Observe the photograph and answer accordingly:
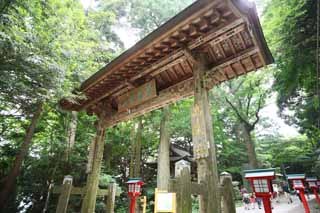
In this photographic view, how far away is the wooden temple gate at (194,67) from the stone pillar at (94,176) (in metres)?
0.03

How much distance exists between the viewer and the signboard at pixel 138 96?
481 centimetres

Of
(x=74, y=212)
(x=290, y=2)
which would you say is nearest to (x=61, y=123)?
(x=74, y=212)

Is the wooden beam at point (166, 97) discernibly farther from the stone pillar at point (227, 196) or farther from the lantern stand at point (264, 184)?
the lantern stand at point (264, 184)

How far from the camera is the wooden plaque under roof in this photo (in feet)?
9.63

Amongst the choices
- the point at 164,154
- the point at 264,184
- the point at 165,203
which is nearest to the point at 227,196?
the point at 264,184

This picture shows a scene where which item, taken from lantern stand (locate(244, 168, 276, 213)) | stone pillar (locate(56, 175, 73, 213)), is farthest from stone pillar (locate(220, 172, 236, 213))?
stone pillar (locate(56, 175, 73, 213))

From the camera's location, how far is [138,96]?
16.7ft

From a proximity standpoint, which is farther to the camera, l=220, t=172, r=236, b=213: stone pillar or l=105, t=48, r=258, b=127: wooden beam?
l=105, t=48, r=258, b=127: wooden beam

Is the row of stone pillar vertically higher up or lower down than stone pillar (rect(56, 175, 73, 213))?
higher up

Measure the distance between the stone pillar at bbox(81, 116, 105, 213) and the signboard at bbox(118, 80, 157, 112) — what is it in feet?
4.01

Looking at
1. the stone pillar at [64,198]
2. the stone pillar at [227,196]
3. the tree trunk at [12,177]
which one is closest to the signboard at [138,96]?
the stone pillar at [64,198]

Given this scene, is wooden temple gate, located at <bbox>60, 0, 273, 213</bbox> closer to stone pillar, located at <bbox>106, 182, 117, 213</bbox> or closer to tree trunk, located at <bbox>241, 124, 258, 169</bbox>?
stone pillar, located at <bbox>106, 182, 117, 213</bbox>

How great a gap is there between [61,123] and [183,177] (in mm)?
7515

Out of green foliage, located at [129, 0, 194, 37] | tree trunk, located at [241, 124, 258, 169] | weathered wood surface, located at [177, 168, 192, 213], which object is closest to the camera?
weathered wood surface, located at [177, 168, 192, 213]
